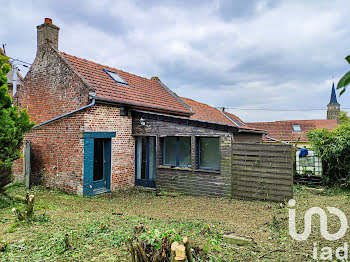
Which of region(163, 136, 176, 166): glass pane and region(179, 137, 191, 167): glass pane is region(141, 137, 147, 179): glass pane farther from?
region(179, 137, 191, 167): glass pane

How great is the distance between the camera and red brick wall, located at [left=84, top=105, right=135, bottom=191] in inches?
359

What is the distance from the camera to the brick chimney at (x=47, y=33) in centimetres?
1083

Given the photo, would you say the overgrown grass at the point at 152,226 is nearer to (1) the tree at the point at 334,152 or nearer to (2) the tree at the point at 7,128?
(2) the tree at the point at 7,128

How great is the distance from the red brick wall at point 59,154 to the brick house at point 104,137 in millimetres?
38

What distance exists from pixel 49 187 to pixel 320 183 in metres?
11.8

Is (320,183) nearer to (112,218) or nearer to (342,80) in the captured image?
(112,218)

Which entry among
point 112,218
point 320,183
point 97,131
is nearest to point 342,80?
point 112,218

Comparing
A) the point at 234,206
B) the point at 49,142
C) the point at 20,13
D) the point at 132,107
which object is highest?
the point at 20,13

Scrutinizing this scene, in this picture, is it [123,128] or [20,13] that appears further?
[123,128]

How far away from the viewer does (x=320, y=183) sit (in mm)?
10750

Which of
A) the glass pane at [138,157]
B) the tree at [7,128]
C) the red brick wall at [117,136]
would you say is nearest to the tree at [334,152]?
the glass pane at [138,157]

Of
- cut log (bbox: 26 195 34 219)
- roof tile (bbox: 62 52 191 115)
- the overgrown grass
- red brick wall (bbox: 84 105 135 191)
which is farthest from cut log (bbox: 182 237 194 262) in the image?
roof tile (bbox: 62 52 191 115)

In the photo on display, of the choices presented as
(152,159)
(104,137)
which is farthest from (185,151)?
(104,137)

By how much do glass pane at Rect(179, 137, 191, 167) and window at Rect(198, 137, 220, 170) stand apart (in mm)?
595
